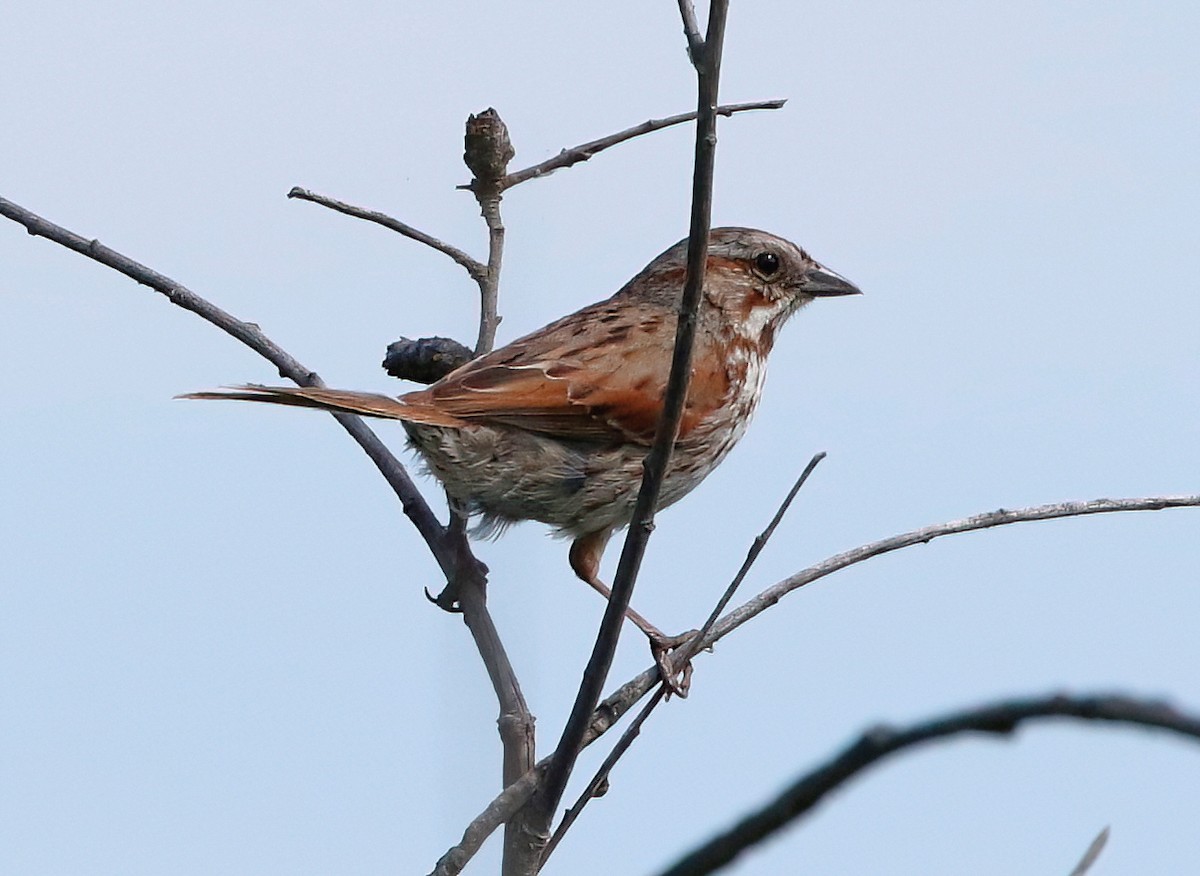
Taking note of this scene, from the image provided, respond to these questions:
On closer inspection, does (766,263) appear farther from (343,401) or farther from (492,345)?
(343,401)

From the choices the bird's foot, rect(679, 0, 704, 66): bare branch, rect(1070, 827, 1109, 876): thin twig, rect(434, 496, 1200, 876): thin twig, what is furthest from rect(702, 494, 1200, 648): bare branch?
rect(1070, 827, 1109, 876): thin twig

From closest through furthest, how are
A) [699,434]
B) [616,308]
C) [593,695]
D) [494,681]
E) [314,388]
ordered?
[593,695]
[494,681]
[314,388]
[699,434]
[616,308]

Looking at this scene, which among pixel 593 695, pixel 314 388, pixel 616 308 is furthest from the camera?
pixel 616 308

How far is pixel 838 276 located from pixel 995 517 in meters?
2.31

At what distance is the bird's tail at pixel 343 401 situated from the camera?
3607 millimetres

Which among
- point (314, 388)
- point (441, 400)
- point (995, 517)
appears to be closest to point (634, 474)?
point (441, 400)

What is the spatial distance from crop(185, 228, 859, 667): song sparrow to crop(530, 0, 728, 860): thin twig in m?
1.17

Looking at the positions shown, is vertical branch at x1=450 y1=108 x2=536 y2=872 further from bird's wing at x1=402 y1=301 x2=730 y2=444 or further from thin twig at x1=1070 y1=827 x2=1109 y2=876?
thin twig at x1=1070 y1=827 x2=1109 y2=876

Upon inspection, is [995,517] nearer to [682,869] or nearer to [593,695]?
[593,695]

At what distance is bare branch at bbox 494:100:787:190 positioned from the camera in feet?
12.5

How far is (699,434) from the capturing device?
15.7 feet

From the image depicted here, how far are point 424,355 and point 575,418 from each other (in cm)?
50

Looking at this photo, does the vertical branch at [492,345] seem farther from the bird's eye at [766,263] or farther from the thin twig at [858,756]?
the thin twig at [858,756]

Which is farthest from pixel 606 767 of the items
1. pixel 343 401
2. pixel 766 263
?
pixel 766 263
